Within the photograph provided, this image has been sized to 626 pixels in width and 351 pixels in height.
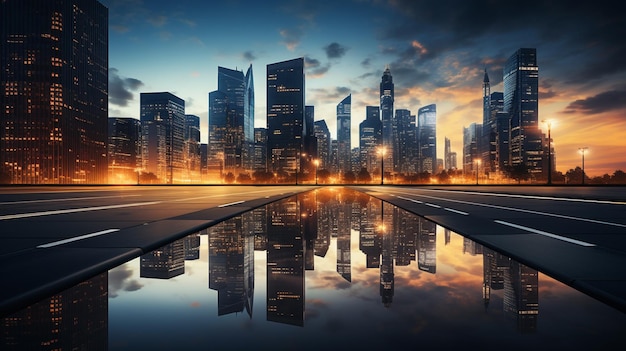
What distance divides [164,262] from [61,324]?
7.77 feet

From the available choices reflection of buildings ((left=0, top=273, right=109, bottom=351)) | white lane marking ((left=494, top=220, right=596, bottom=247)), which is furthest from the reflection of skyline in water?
white lane marking ((left=494, top=220, right=596, bottom=247))

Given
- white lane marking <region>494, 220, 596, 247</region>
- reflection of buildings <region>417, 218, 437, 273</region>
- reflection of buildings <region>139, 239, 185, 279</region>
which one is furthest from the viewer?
white lane marking <region>494, 220, 596, 247</region>

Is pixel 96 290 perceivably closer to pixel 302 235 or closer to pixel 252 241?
pixel 252 241

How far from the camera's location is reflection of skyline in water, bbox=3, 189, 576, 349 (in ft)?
10.1

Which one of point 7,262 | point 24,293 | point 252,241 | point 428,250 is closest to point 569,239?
point 428,250

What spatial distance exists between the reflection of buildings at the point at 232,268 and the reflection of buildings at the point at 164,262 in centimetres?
45

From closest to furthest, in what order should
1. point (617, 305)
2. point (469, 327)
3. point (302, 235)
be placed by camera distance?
point (469, 327)
point (617, 305)
point (302, 235)

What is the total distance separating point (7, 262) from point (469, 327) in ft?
18.1

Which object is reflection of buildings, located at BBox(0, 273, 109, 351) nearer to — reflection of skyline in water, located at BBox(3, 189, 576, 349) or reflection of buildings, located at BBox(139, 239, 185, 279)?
reflection of skyline in water, located at BBox(3, 189, 576, 349)

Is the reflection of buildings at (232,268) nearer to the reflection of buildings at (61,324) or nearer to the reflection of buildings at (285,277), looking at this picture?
the reflection of buildings at (285,277)

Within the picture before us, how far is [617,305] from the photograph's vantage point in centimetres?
323

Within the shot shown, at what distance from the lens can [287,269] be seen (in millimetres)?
4992

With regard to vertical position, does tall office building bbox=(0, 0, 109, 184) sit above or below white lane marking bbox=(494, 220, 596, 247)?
above

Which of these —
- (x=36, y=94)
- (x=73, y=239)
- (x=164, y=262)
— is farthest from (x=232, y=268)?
(x=36, y=94)
